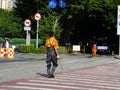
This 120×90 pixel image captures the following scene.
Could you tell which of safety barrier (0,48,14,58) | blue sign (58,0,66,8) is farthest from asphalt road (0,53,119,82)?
blue sign (58,0,66,8)

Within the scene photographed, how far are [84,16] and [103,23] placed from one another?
2.39 metres

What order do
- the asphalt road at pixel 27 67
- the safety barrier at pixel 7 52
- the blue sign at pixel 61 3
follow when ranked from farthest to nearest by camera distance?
the blue sign at pixel 61 3, the safety barrier at pixel 7 52, the asphalt road at pixel 27 67

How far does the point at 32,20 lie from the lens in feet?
177

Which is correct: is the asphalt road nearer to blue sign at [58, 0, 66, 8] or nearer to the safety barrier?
the safety barrier

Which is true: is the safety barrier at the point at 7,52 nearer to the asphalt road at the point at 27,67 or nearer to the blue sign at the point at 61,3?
the asphalt road at the point at 27,67

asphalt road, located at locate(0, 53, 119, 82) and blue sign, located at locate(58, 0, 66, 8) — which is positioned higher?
blue sign, located at locate(58, 0, 66, 8)

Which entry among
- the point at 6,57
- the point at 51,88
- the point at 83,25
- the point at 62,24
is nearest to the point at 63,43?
the point at 62,24

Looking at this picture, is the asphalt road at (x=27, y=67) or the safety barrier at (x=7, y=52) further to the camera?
the safety barrier at (x=7, y=52)

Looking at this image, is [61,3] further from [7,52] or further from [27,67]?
[27,67]

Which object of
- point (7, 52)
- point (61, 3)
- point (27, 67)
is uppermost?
point (61, 3)

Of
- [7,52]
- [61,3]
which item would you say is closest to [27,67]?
[7,52]

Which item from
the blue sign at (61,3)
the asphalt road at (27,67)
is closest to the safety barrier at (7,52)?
the asphalt road at (27,67)

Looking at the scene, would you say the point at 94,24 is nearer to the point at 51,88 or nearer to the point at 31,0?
the point at 31,0

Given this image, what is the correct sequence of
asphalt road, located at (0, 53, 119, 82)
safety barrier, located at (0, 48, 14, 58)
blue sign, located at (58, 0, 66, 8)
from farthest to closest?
blue sign, located at (58, 0, 66, 8), safety barrier, located at (0, 48, 14, 58), asphalt road, located at (0, 53, 119, 82)
